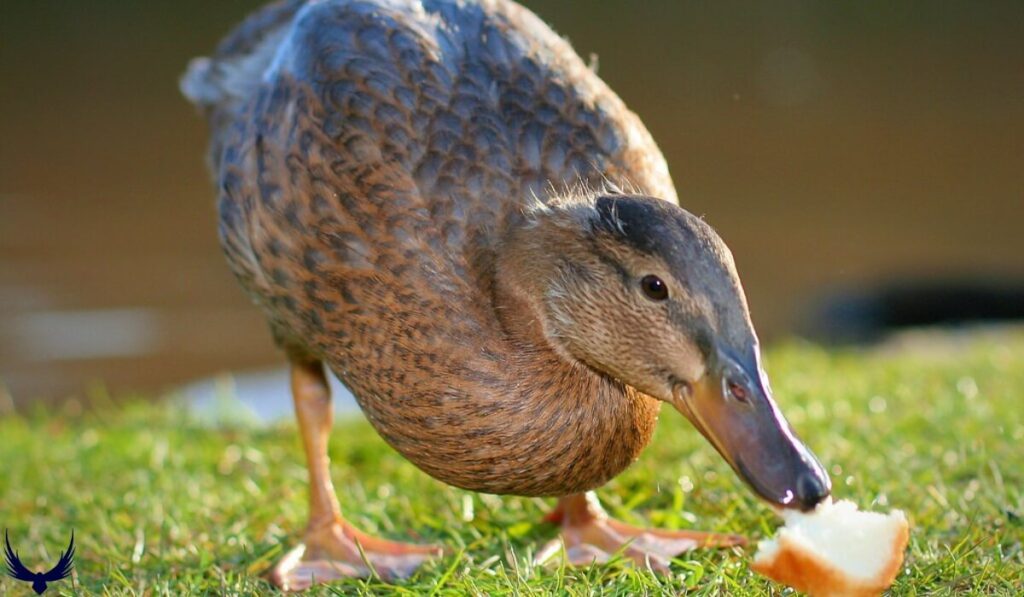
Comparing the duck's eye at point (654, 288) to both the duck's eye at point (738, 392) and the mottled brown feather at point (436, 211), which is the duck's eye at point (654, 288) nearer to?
the duck's eye at point (738, 392)

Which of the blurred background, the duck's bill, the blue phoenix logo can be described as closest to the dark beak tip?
the duck's bill

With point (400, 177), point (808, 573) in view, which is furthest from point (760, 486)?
point (400, 177)

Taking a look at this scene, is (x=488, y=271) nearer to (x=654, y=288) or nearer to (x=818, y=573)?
(x=654, y=288)

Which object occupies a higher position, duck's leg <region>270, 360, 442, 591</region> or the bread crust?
the bread crust

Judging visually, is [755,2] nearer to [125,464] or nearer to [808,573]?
[125,464]

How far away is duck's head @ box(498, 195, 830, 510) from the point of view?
117 inches

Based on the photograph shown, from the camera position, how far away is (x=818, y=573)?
120 inches

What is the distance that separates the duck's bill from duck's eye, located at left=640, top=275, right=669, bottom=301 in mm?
211

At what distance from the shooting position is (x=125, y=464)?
5277 millimetres

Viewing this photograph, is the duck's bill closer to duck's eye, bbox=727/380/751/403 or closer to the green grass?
duck's eye, bbox=727/380/751/403

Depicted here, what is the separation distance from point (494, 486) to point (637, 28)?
16.5 meters

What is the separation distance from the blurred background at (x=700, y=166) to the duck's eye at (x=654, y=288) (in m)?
5.70

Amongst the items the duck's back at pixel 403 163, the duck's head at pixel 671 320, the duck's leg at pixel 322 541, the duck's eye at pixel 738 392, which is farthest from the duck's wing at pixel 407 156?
the duck's eye at pixel 738 392

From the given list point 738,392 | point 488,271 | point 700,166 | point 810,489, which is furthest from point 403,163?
point 700,166
